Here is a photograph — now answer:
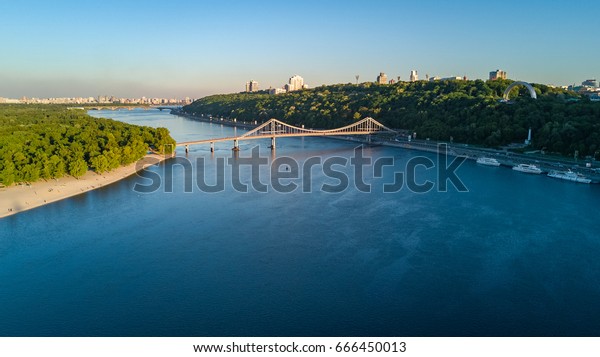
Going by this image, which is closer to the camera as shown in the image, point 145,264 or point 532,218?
point 145,264


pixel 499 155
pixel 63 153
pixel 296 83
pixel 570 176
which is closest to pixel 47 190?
pixel 63 153

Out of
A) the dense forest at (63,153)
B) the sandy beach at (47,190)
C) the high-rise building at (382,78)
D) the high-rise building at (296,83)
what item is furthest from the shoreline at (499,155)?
the high-rise building at (296,83)

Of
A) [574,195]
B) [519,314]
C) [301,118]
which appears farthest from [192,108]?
[519,314]

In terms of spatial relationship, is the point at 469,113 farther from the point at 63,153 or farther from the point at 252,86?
the point at 252,86

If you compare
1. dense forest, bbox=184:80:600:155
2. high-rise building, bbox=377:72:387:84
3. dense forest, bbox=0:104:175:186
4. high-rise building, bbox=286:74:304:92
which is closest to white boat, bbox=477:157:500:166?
dense forest, bbox=184:80:600:155

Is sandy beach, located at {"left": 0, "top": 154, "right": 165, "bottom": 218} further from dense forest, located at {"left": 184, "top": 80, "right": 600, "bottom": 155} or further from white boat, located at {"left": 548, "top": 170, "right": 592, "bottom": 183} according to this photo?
dense forest, located at {"left": 184, "top": 80, "right": 600, "bottom": 155}

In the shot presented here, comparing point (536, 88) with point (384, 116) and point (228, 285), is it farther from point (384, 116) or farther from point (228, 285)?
point (228, 285)
